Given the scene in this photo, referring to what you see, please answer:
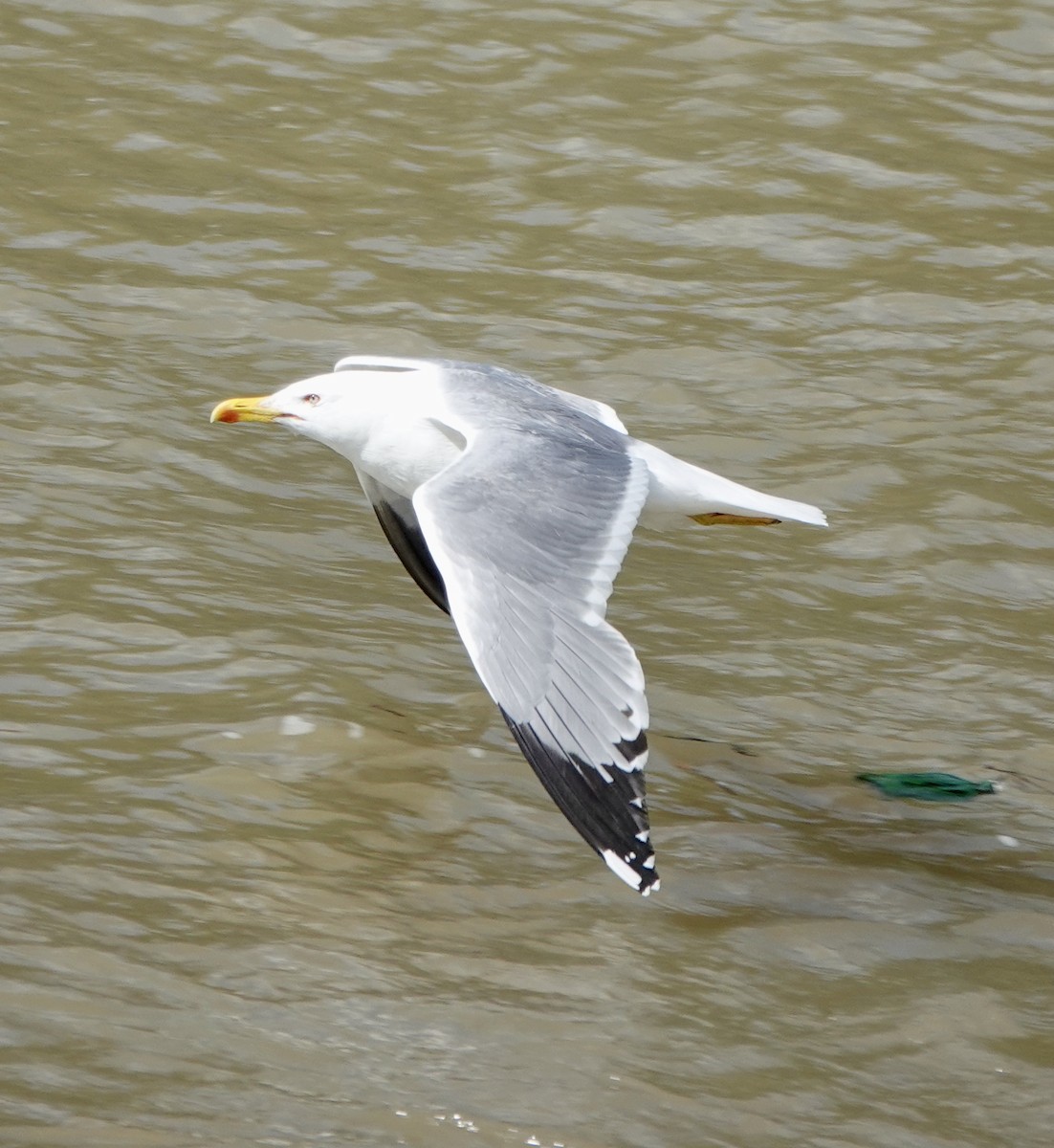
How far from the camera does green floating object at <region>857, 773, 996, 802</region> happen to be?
16.5ft

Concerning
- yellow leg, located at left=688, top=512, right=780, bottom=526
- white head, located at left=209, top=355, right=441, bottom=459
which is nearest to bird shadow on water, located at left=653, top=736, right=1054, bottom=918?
yellow leg, located at left=688, top=512, right=780, bottom=526

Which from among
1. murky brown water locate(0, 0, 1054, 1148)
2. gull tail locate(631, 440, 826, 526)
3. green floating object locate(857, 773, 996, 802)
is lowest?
green floating object locate(857, 773, 996, 802)

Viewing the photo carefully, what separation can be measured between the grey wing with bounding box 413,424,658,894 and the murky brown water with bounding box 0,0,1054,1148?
460 millimetres

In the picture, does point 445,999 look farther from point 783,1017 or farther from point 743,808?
point 743,808

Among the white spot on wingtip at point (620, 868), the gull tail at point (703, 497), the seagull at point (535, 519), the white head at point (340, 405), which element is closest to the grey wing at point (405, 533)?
the seagull at point (535, 519)

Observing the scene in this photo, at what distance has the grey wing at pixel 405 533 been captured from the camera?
561 cm

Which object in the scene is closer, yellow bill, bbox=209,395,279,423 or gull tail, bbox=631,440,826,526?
gull tail, bbox=631,440,826,526

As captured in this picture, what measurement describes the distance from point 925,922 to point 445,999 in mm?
1177

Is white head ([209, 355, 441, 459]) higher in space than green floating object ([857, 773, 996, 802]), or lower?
higher

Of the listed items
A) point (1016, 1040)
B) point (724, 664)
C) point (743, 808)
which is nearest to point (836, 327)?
point (724, 664)

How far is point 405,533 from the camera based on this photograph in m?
5.70

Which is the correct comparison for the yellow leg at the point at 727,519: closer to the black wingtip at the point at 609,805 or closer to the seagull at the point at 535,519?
the seagull at the point at 535,519

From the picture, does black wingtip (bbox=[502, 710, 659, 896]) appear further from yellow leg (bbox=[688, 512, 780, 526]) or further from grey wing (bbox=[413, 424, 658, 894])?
yellow leg (bbox=[688, 512, 780, 526])

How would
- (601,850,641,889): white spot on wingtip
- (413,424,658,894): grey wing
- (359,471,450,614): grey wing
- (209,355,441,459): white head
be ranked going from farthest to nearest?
(359,471,450,614): grey wing, (209,355,441,459): white head, (413,424,658,894): grey wing, (601,850,641,889): white spot on wingtip
